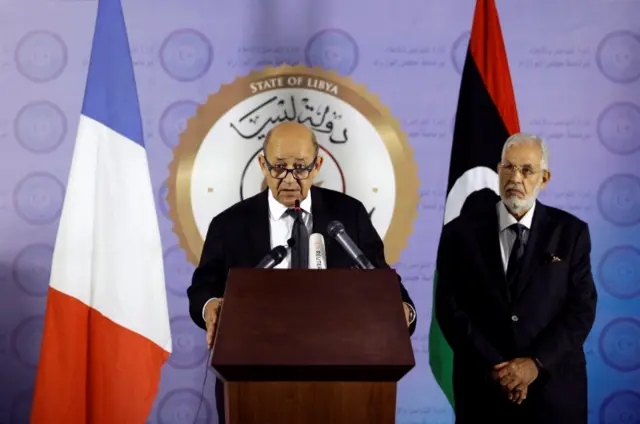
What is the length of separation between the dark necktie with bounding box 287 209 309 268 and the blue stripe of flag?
1.23 m

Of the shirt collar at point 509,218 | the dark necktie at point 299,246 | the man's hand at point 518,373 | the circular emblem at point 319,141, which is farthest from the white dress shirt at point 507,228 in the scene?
the dark necktie at point 299,246

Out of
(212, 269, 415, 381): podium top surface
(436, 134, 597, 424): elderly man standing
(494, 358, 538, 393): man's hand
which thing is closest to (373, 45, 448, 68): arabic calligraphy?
(436, 134, 597, 424): elderly man standing

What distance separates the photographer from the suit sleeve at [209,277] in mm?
2324

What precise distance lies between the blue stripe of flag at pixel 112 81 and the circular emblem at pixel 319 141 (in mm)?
401

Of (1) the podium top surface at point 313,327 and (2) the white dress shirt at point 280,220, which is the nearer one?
(1) the podium top surface at point 313,327

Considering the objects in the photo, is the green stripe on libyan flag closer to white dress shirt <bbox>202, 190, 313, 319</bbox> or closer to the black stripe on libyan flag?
the black stripe on libyan flag

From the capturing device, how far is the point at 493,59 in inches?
125

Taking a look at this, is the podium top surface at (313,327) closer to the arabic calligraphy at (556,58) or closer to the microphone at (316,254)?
the microphone at (316,254)

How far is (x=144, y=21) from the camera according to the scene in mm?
3312

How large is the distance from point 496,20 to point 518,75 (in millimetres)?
333

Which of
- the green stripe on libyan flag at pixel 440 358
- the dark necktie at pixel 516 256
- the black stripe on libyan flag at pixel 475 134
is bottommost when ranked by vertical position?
the green stripe on libyan flag at pixel 440 358

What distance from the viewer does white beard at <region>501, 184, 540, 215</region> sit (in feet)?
8.63

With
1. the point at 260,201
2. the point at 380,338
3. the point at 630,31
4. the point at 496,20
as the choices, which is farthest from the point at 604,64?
the point at 380,338

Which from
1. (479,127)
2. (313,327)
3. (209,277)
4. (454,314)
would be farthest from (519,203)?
(313,327)
